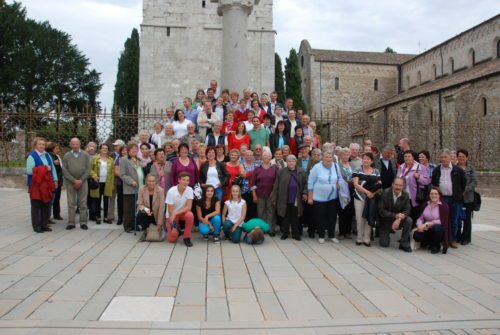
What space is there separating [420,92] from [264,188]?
2762 centimetres

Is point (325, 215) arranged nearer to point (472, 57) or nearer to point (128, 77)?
point (472, 57)

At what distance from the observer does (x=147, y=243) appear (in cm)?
730

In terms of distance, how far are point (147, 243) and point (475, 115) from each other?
79.2 ft

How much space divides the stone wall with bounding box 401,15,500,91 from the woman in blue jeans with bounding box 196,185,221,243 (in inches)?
1181

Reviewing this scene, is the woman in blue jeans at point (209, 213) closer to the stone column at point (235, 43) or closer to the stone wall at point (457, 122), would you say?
the stone column at point (235, 43)

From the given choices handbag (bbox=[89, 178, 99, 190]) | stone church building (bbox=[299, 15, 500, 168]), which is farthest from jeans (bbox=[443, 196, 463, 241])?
stone church building (bbox=[299, 15, 500, 168])

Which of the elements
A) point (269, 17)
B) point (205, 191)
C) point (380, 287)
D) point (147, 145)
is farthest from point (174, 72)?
point (380, 287)

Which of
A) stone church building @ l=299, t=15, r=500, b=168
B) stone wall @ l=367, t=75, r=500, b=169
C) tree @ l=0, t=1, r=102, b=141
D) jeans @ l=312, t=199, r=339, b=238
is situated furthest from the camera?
tree @ l=0, t=1, r=102, b=141

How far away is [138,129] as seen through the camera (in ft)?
63.8

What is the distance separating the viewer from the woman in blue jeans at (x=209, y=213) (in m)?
7.40

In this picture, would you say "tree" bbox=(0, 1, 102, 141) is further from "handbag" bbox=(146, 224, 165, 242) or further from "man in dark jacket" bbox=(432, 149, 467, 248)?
"man in dark jacket" bbox=(432, 149, 467, 248)

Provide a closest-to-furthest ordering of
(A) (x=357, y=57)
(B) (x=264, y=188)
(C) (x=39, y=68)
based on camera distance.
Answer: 1. (B) (x=264, y=188)
2. (C) (x=39, y=68)
3. (A) (x=357, y=57)

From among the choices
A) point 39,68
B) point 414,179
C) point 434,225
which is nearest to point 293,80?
point 39,68

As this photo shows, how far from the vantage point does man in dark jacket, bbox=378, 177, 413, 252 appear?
7250 mm
